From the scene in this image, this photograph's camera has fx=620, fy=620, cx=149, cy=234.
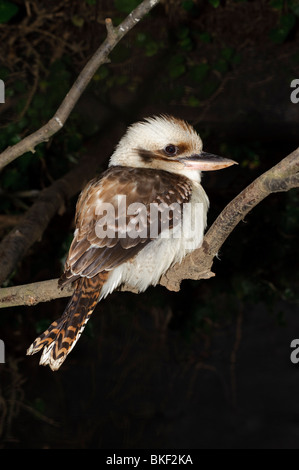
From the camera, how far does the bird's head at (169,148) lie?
4.27 feet

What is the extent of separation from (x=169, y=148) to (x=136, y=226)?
0.76 ft

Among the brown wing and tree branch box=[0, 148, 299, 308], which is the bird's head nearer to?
the brown wing

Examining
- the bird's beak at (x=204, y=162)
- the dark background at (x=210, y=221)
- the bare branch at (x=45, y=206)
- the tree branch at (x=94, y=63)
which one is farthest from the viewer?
the dark background at (x=210, y=221)

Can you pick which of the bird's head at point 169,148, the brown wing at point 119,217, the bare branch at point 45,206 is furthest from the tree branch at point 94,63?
the bare branch at point 45,206

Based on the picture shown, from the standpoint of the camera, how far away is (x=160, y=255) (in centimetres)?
120

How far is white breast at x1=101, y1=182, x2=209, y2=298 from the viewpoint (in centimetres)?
120

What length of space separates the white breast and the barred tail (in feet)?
A: 0.14

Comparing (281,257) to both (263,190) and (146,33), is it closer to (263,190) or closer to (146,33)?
(146,33)

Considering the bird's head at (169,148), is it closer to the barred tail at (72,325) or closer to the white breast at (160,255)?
the white breast at (160,255)

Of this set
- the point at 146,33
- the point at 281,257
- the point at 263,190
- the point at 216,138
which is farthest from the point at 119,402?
the point at 263,190

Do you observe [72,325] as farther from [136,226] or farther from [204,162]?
[204,162]

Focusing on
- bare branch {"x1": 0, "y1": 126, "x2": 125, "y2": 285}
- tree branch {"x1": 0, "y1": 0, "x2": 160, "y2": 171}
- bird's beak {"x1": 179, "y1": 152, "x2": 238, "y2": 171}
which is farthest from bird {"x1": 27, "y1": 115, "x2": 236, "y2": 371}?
bare branch {"x1": 0, "y1": 126, "x2": 125, "y2": 285}

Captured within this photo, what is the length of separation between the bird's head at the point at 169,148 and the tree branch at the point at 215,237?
0.22m

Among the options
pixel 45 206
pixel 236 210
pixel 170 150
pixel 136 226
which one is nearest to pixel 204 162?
pixel 170 150
